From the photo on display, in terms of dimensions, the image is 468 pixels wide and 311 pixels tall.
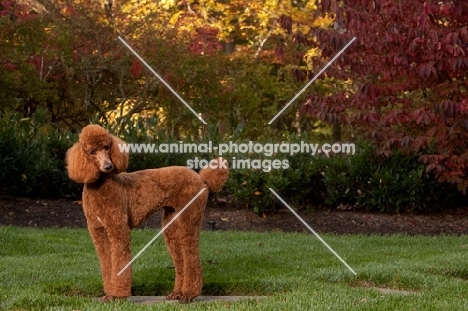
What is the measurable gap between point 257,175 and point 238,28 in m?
14.0

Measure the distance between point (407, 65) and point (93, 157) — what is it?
5.47m

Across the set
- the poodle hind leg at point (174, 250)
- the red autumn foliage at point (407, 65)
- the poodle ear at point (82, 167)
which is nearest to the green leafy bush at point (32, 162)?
the red autumn foliage at point (407, 65)

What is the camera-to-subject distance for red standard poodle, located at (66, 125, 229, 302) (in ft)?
19.8

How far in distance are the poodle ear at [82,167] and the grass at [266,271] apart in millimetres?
936

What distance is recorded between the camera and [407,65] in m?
10.3

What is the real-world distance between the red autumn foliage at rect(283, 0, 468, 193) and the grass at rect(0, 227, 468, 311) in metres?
1.42

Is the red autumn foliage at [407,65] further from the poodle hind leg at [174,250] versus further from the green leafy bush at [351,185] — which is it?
the poodle hind leg at [174,250]

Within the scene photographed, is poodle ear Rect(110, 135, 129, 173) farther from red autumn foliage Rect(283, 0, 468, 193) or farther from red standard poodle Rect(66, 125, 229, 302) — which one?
red autumn foliage Rect(283, 0, 468, 193)

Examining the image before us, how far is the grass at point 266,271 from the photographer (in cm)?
618

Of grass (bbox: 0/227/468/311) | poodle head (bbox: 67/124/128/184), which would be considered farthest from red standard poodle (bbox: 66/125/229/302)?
grass (bbox: 0/227/468/311)

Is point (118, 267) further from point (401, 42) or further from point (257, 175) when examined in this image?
point (257, 175)

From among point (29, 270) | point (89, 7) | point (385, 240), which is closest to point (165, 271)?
point (29, 270)

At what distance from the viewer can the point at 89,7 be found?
58.9 feet

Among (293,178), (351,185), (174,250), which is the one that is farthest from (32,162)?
(174,250)
